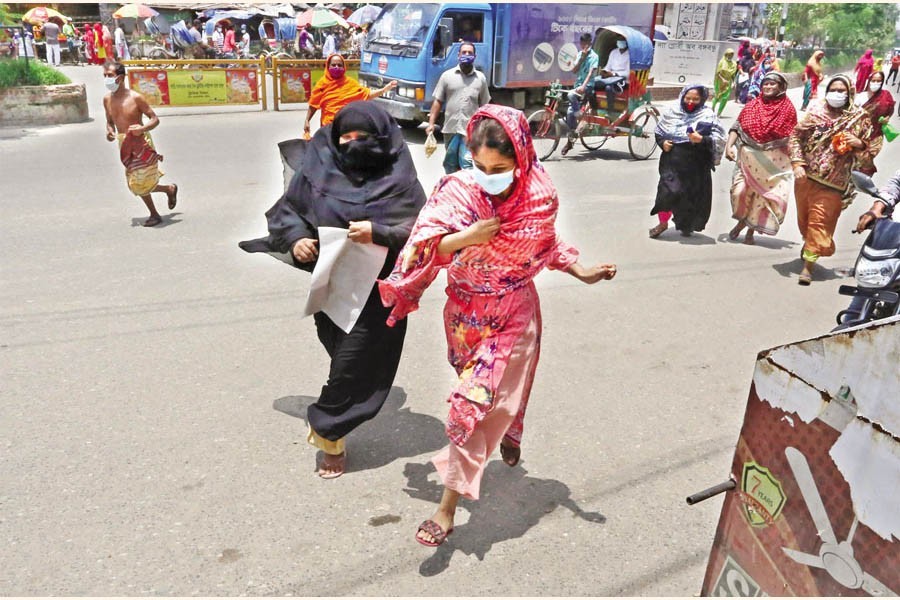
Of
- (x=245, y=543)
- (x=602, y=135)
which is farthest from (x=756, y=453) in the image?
(x=602, y=135)

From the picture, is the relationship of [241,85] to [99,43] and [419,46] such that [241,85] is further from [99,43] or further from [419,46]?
[99,43]

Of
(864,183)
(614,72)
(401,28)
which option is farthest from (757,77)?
(864,183)

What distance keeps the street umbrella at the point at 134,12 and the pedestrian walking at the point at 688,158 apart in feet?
78.1

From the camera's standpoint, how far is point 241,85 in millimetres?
16156

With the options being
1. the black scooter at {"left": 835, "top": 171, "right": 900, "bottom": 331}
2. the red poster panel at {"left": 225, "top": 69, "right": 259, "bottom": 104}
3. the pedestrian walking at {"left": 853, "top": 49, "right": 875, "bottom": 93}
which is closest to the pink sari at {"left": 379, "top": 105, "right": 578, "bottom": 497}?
the black scooter at {"left": 835, "top": 171, "right": 900, "bottom": 331}

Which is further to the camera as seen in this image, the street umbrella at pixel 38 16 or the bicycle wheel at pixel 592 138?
the street umbrella at pixel 38 16

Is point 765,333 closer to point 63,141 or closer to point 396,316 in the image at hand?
point 396,316

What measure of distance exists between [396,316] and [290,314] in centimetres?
247

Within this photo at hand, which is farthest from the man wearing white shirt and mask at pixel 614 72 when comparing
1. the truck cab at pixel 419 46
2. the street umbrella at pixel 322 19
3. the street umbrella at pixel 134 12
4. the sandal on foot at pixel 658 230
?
the street umbrella at pixel 134 12

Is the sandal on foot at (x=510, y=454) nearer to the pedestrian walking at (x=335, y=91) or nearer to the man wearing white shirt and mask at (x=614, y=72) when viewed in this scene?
the pedestrian walking at (x=335, y=91)

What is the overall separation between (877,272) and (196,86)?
14.3 m

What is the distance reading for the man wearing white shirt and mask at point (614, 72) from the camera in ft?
41.3

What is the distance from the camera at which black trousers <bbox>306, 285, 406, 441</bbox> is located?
3.22 m

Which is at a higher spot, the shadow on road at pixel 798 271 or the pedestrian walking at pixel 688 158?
the pedestrian walking at pixel 688 158
